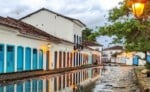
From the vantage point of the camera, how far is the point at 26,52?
112 ft

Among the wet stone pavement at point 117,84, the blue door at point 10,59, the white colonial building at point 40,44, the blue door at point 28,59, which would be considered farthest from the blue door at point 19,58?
the wet stone pavement at point 117,84

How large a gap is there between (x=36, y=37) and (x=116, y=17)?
10.3m

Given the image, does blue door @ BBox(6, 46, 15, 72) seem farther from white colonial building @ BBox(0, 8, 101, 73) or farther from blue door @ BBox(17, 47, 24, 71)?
blue door @ BBox(17, 47, 24, 71)

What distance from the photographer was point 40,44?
125 feet

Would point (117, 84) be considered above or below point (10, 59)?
below

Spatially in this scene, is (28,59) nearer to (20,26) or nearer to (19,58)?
(19,58)

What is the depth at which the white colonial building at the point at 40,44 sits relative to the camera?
29934 millimetres

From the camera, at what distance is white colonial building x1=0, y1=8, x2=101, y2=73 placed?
29.9 metres

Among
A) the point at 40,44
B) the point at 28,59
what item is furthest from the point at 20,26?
the point at 40,44

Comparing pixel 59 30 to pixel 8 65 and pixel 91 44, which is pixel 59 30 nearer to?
pixel 8 65

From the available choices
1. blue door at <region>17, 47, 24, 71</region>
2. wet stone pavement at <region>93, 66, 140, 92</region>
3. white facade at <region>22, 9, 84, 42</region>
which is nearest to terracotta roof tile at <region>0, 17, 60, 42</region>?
blue door at <region>17, 47, 24, 71</region>

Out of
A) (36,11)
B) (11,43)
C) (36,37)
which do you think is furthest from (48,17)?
(11,43)

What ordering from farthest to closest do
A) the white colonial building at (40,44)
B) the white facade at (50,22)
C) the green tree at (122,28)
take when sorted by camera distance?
the white facade at (50,22) < the white colonial building at (40,44) < the green tree at (122,28)

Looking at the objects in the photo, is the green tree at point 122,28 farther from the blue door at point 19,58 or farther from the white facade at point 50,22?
the white facade at point 50,22
